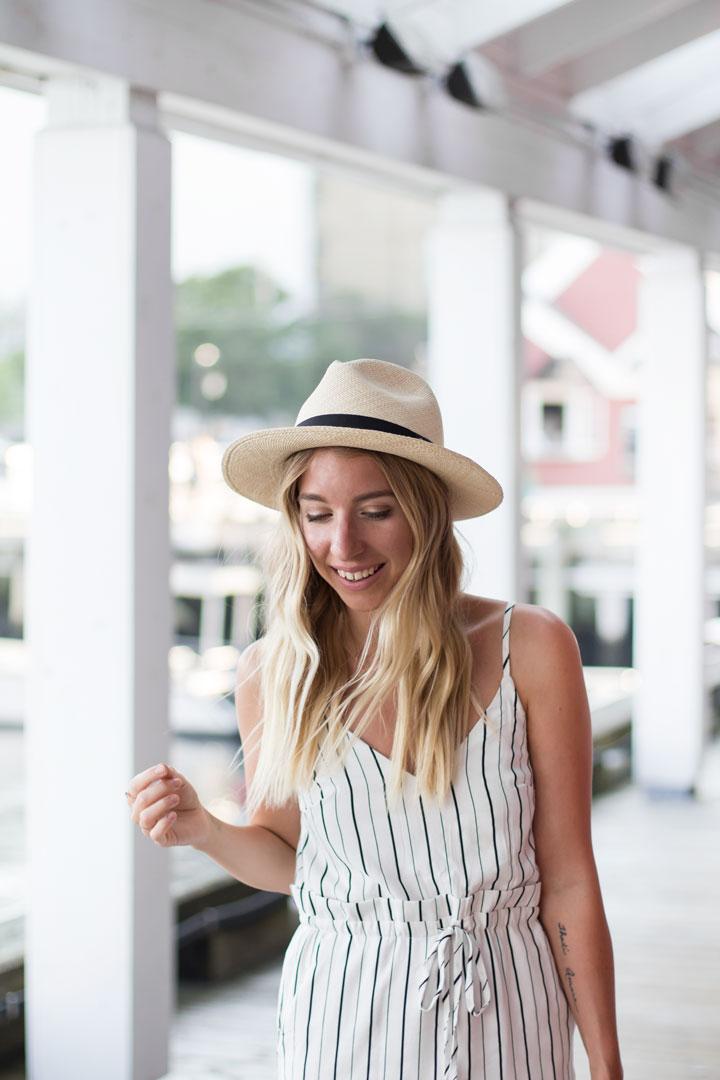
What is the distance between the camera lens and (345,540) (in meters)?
1.36

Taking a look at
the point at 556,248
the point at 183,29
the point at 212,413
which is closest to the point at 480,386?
the point at 183,29

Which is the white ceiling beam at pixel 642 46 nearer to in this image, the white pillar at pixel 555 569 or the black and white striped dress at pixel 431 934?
the black and white striped dress at pixel 431 934

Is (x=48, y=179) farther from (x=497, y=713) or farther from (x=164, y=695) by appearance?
(x=497, y=713)

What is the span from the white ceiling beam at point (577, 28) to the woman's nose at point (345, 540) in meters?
2.77

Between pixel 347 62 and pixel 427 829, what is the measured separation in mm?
2337

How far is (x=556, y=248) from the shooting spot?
10.1m

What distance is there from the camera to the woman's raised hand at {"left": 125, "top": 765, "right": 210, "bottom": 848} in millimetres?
1351

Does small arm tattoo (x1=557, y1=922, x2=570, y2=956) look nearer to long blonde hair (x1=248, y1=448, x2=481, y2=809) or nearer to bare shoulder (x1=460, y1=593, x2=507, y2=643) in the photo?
long blonde hair (x1=248, y1=448, x2=481, y2=809)

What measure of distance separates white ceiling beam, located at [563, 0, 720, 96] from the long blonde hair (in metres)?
3.01

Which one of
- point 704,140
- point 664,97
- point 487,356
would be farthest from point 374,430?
point 704,140

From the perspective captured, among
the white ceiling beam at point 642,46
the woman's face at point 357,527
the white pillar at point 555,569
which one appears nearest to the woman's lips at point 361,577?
the woman's face at point 357,527

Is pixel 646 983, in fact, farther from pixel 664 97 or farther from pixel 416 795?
pixel 664 97

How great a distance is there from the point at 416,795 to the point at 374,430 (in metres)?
0.41

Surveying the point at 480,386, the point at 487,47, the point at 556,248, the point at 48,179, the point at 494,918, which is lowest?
the point at 494,918
